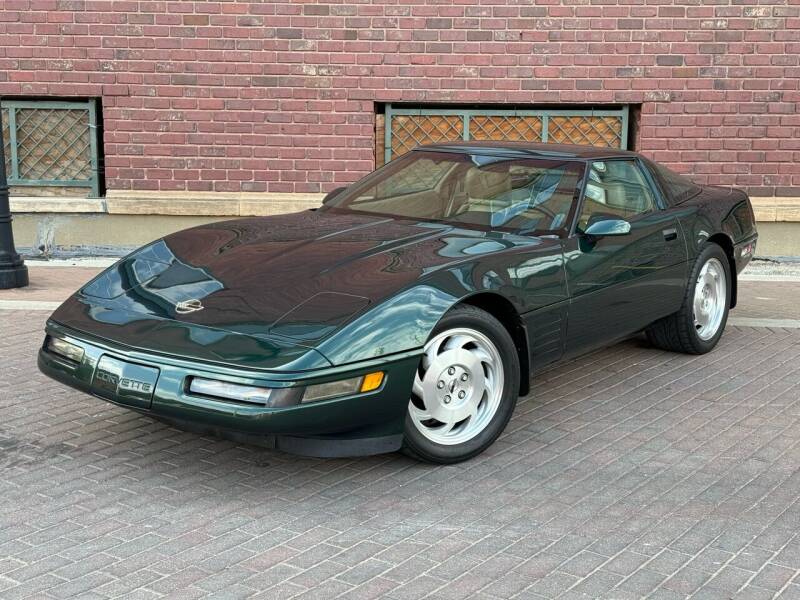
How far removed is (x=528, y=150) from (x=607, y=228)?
814 millimetres

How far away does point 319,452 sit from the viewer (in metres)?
4.21

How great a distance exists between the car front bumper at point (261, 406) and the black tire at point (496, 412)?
0.59 feet

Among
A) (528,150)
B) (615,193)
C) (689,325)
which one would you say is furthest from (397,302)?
(689,325)

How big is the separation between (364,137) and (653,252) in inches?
183

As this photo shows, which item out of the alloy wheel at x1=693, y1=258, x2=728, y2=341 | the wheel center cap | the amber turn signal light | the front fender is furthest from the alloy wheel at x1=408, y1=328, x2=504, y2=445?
the alloy wheel at x1=693, y1=258, x2=728, y2=341

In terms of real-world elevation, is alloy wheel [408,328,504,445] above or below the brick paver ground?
above

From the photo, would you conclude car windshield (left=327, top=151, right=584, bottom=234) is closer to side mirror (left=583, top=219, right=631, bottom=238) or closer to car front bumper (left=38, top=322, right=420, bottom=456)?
side mirror (left=583, top=219, right=631, bottom=238)

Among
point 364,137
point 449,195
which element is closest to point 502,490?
point 449,195

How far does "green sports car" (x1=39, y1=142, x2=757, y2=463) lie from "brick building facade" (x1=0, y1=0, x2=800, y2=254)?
389 cm

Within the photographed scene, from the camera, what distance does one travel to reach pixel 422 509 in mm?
4188

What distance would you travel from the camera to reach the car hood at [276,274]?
4309 millimetres

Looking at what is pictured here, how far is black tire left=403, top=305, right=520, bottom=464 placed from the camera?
4484 millimetres

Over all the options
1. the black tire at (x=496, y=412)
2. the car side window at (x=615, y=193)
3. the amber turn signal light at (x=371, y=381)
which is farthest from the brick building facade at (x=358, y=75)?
the amber turn signal light at (x=371, y=381)

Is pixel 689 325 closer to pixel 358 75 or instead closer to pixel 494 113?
pixel 494 113
